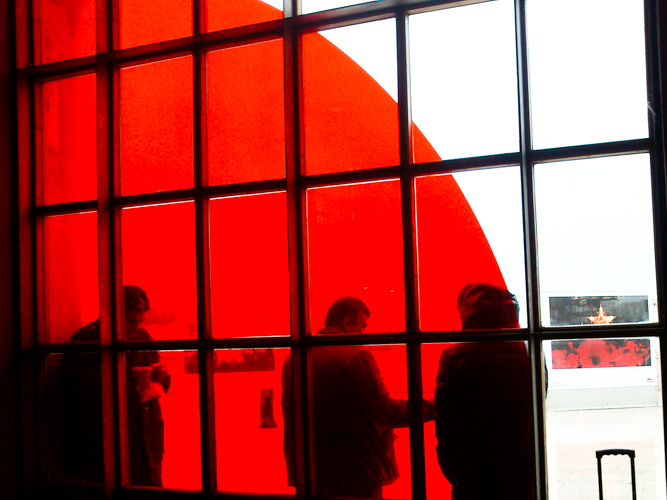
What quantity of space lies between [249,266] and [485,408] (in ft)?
4.48

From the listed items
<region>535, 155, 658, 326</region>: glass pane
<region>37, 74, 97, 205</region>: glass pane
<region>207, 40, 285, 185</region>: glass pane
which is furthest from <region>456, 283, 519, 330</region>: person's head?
<region>37, 74, 97, 205</region>: glass pane

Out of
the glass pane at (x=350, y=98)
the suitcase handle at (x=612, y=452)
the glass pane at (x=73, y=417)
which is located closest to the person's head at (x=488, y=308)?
the suitcase handle at (x=612, y=452)

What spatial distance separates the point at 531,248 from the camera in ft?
9.55

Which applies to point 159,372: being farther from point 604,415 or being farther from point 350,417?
point 604,415

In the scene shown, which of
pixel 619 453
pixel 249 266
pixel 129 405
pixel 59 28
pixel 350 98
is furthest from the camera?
pixel 59 28

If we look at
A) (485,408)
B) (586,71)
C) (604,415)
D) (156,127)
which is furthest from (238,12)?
(604,415)

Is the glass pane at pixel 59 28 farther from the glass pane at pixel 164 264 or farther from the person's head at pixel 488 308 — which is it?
the person's head at pixel 488 308

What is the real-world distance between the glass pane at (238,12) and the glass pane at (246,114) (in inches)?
6.1

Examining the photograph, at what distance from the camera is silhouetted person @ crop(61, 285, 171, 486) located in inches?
145

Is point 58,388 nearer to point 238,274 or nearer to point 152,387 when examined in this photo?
point 152,387

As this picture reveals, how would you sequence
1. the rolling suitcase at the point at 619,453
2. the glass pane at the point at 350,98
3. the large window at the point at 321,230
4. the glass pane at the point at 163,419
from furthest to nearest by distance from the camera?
1. the glass pane at the point at 163,419
2. the glass pane at the point at 350,98
3. the large window at the point at 321,230
4. the rolling suitcase at the point at 619,453

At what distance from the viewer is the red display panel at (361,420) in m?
3.18

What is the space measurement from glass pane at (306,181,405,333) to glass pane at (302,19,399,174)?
148mm

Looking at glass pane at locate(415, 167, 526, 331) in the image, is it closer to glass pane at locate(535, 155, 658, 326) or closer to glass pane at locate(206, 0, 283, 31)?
glass pane at locate(535, 155, 658, 326)
